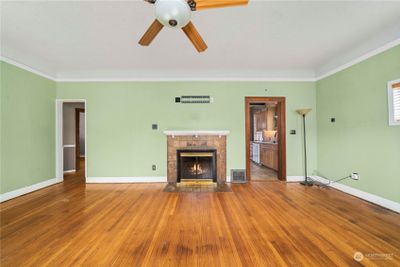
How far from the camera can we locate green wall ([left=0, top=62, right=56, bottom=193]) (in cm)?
310

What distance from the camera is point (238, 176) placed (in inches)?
164

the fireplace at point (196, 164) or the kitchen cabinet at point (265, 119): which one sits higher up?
the kitchen cabinet at point (265, 119)

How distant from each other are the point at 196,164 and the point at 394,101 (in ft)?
11.8

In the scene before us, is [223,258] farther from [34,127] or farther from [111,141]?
[34,127]

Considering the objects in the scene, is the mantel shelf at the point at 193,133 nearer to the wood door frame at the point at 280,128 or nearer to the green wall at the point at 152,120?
the green wall at the point at 152,120

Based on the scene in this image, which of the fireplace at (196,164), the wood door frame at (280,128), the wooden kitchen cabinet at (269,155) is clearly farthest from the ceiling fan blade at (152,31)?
the wooden kitchen cabinet at (269,155)

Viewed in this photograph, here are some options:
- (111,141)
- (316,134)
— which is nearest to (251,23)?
(316,134)

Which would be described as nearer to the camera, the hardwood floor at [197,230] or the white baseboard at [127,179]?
the hardwood floor at [197,230]

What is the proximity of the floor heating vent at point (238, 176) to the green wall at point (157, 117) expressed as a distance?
0.41 feet

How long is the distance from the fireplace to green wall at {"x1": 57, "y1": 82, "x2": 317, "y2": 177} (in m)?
0.41

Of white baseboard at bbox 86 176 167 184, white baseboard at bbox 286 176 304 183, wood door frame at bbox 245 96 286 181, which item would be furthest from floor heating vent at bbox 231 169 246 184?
white baseboard at bbox 86 176 167 184

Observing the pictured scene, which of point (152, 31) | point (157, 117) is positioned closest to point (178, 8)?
point (152, 31)

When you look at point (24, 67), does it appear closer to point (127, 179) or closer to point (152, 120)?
point (152, 120)

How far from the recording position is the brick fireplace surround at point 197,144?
13.6 ft
